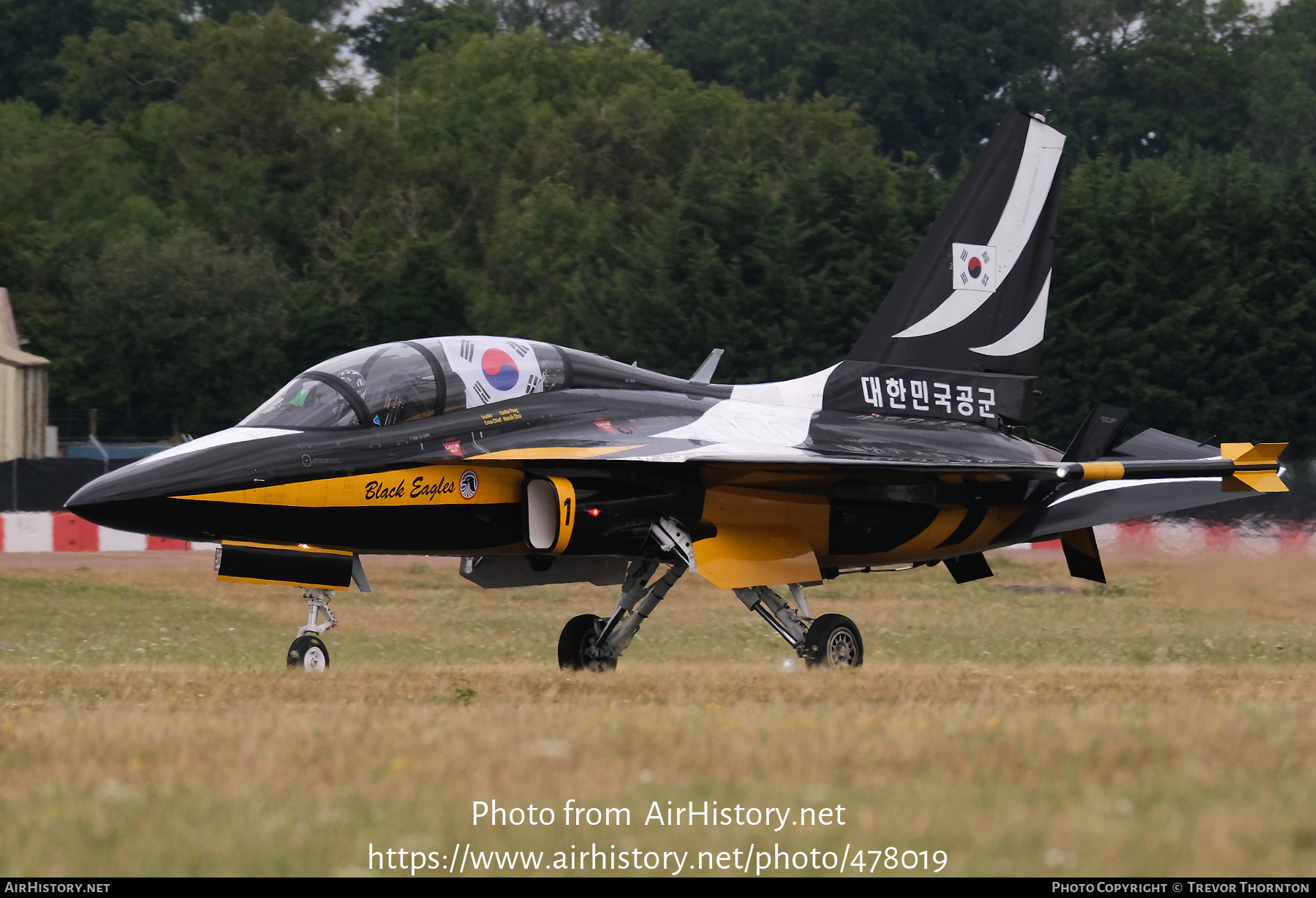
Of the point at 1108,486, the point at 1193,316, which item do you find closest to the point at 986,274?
the point at 1108,486

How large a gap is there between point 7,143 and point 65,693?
68.8m

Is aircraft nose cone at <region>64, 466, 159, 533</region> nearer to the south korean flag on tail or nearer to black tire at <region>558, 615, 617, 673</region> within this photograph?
black tire at <region>558, 615, 617, 673</region>

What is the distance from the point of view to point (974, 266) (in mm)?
16406

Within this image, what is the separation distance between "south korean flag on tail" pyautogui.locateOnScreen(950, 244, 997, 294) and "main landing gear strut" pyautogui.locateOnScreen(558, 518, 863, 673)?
3.76m

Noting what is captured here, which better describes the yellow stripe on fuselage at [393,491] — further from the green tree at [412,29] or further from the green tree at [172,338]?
the green tree at [412,29]

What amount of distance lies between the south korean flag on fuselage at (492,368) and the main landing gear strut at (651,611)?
5.31 ft

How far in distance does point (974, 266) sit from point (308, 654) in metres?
7.42

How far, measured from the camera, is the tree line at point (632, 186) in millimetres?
45594

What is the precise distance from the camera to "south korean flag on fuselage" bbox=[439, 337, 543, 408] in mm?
13406

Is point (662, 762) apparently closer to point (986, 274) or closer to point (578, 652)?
point (578, 652)

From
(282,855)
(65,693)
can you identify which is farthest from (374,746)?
(65,693)

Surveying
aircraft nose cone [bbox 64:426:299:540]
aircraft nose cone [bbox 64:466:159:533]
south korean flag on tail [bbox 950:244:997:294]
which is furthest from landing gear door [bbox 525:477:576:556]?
south korean flag on tail [bbox 950:244:997:294]

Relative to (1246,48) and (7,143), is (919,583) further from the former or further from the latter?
(1246,48)
